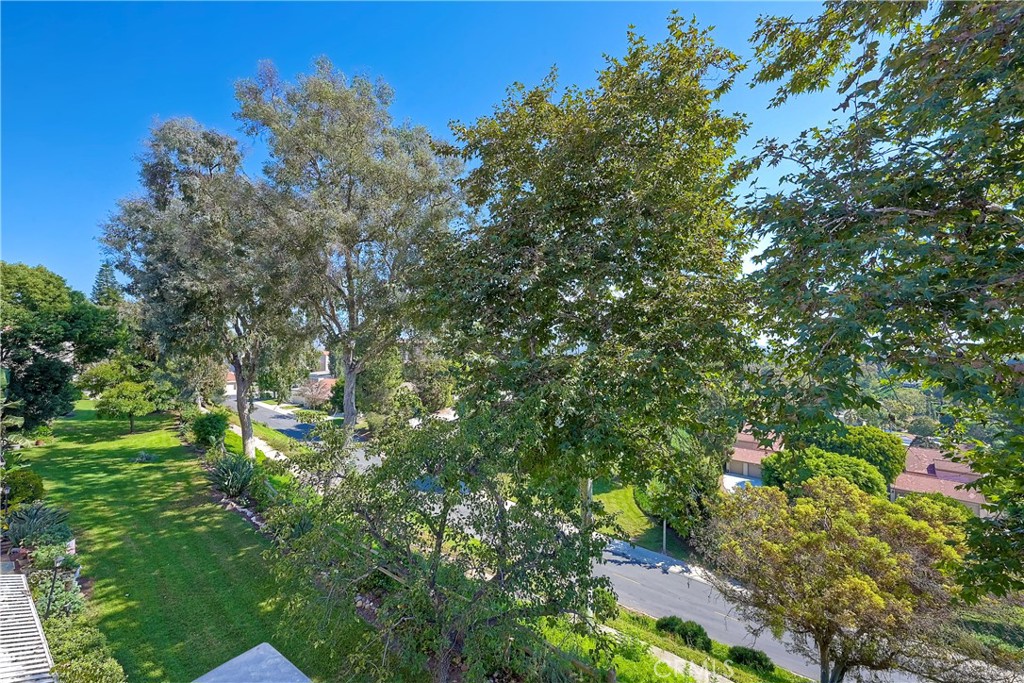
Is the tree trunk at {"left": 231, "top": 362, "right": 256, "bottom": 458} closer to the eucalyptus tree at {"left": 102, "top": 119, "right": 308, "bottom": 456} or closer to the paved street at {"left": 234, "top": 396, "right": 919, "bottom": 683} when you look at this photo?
the eucalyptus tree at {"left": 102, "top": 119, "right": 308, "bottom": 456}

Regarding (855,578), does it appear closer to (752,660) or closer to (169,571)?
(752,660)

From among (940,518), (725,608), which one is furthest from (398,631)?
(725,608)

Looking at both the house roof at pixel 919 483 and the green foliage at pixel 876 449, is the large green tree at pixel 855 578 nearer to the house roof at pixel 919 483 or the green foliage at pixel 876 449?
the green foliage at pixel 876 449

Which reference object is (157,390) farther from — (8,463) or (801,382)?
(801,382)

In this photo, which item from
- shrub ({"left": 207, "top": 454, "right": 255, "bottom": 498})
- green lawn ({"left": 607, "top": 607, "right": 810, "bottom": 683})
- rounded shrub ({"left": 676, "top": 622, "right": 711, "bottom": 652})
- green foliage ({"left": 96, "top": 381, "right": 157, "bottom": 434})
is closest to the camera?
green lawn ({"left": 607, "top": 607, "right": 810, "bottom": 683})

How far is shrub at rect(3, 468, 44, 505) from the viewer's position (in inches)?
387

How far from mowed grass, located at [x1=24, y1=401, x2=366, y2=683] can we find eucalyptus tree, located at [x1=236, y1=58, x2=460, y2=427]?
5.63 metres

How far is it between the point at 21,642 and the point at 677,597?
1396 centimetres

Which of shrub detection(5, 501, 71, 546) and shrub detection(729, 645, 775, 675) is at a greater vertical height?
shrub detection(5, 501, 71, 546)

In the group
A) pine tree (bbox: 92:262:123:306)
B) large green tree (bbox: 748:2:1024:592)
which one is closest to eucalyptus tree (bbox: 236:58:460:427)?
large green tree (bbox: 748:2:1024:592)

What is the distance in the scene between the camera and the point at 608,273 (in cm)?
591

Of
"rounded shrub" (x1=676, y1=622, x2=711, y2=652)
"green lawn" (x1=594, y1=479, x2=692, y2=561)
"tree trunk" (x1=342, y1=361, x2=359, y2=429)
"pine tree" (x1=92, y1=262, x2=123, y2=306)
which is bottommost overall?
"green lawn" (x1=594, y1=479, x2=692, y2=561)

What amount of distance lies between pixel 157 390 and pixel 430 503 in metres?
21.7

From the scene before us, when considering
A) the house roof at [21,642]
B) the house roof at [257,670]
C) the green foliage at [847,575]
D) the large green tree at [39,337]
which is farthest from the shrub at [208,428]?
the green foliage at [847,575]
